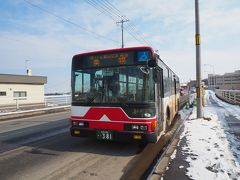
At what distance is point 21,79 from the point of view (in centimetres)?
3794

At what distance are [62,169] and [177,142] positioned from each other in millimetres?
4227

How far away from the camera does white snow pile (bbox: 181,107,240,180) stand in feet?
18.0

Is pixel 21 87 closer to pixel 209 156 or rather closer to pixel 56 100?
pixel 56 100

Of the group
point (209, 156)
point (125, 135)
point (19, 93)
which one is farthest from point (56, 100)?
point (209, 156)

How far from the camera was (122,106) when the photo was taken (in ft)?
23.7

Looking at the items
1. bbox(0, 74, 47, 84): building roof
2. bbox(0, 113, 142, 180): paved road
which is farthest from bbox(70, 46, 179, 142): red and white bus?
bbox(0, 74, 47, 84): building roof

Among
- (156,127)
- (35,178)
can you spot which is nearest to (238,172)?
(156,127)

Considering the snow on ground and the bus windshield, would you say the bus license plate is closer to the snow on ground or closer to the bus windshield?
the bus windshield

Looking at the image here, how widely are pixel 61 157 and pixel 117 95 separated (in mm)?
2223

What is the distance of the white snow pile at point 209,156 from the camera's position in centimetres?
550

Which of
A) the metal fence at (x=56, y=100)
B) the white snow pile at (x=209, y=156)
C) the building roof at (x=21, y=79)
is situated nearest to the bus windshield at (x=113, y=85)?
the white snow pile at (x=209, y=156)

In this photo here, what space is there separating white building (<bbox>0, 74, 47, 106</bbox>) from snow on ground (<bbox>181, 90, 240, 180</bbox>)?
26772mm

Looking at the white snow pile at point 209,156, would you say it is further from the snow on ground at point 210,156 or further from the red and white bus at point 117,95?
the red and white bus at point 117,95

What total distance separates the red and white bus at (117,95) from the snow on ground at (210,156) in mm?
1206
